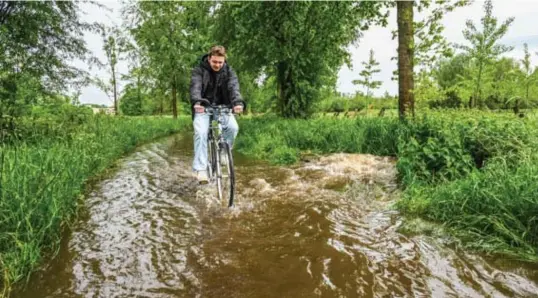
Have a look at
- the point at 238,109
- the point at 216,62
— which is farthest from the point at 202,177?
the point at 216,62

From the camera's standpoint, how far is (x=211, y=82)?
6.80 m

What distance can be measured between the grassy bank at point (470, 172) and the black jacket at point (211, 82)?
10.8 ft

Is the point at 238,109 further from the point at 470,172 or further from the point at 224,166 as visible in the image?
the point at 470,172

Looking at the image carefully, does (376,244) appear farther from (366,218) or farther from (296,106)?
(296,106)

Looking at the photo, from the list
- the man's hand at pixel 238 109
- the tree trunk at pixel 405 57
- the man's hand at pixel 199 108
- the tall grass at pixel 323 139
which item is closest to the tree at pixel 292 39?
the tree trunk at pixel 405 57

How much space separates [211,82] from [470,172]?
182 inches

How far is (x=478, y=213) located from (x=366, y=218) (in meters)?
1.39

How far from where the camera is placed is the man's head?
6469mm

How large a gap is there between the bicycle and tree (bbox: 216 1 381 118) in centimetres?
1050

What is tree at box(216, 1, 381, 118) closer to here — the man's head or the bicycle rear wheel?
the man's head

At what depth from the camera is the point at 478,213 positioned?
4.61 meters

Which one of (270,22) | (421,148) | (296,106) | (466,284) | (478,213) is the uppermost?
(270,22)

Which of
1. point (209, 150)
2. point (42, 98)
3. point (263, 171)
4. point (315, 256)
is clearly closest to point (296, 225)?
point (315, 256)

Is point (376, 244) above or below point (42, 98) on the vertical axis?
below
